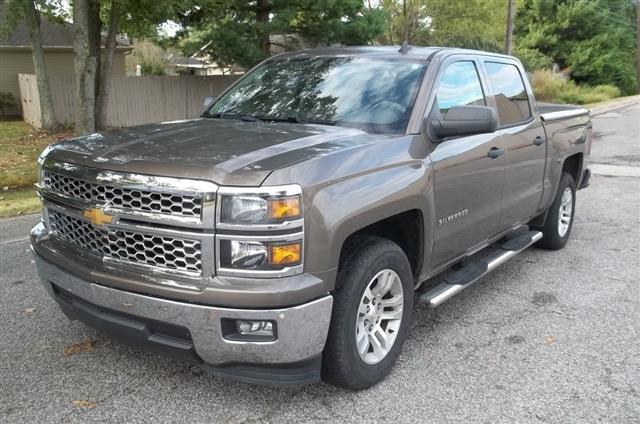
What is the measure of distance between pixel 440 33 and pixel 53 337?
24.5 metres

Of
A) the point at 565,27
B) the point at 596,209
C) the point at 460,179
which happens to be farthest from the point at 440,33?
the point at 460,179

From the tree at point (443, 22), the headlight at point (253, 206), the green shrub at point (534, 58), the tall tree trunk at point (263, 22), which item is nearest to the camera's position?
the headlight at point (253, 206)

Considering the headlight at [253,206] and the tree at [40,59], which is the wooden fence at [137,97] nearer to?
the tree at [40,59]

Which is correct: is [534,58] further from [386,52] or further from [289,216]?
[289,216]

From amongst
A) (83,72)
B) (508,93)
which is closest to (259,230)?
(508,93)

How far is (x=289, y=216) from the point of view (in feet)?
8.98

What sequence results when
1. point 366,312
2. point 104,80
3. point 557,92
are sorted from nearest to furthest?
point 366,312, point 104,80, point 557,92

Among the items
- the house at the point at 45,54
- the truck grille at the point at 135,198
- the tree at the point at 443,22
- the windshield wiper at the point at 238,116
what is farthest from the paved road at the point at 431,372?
the house at the point at 45,54

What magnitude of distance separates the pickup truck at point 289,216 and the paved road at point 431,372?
0.89 ft

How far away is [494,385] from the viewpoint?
3.43 meters

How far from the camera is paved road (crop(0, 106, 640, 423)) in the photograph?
312 centimetres

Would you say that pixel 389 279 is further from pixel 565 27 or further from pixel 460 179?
pixel 565 27

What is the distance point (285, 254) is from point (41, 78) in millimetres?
16904

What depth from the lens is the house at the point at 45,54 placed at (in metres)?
24.5
